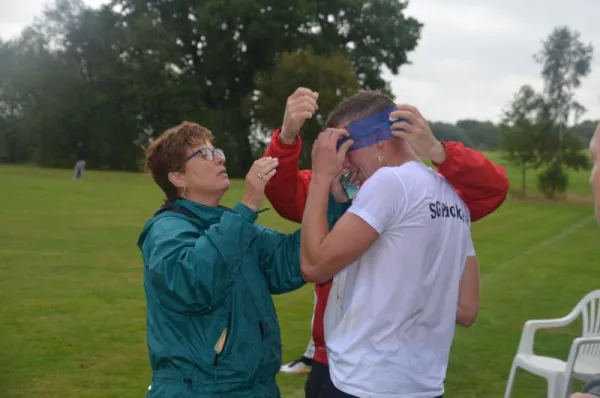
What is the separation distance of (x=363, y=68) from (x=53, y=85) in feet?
75.4

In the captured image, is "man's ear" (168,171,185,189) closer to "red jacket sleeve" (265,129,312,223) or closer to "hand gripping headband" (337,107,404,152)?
"red jacket sleeve" (265,129,312,223)

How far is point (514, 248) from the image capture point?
16938mm

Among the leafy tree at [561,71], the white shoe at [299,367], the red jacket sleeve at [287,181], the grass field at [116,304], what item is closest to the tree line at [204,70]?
the leafy tree at [561,71]

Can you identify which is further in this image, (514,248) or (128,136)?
(128,136)

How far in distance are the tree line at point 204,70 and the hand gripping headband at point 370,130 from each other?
45.4 meters

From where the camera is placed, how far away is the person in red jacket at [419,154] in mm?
2381

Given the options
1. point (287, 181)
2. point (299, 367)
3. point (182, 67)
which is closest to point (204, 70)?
point (182, 67)

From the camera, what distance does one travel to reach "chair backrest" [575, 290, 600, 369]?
5293 mm

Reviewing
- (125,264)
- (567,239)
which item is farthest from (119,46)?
(125,264)

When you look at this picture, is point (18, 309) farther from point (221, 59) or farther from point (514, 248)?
point (221, 59)

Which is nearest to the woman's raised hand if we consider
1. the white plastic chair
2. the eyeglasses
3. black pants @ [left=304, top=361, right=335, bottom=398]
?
the eyeglasses

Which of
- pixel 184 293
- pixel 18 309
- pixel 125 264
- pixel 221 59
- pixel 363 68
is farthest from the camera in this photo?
pixel 363 68

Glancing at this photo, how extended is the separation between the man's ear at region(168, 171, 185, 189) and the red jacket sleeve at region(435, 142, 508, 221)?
1.00 m

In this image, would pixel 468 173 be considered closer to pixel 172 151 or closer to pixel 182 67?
pixel 172 151
